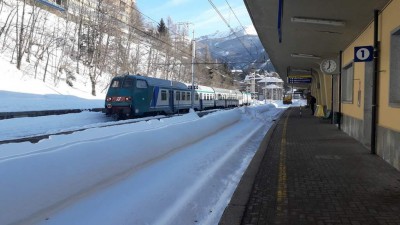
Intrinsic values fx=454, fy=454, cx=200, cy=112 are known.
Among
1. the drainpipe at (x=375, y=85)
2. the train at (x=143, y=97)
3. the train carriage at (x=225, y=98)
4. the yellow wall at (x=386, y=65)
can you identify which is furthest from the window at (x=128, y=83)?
the train carriage at (x=225, y=98)

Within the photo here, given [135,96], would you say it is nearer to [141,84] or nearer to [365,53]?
[141,84]

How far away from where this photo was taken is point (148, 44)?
78.7m

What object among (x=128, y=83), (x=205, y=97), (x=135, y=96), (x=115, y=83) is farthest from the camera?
(x=205, y=97)

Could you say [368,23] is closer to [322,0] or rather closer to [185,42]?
[322,0]

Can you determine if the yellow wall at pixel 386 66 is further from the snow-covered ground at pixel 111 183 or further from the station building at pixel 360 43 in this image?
the snow-covered ground at pixel 111 183

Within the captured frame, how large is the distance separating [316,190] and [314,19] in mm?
7733

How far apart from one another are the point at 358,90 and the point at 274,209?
10029 millimetres

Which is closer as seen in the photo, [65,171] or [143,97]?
[65,171]

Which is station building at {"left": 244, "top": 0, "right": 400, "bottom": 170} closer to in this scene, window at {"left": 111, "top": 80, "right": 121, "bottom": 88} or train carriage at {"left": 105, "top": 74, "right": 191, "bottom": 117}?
train carriage at {"left": 105, "top": 74, "right": 191, "bottom": 117}

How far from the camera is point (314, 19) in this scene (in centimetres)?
1385

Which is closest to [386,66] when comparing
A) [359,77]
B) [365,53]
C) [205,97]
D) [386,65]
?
[386,65]

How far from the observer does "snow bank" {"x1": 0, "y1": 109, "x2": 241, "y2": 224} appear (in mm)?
5266

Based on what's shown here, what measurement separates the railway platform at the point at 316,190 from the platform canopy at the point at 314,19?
12.4 feet

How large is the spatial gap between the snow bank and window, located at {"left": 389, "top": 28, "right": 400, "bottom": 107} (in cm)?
547
